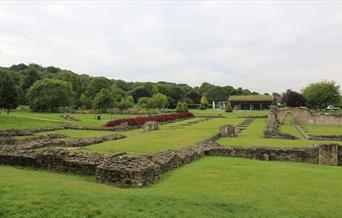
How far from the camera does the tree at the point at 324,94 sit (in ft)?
247

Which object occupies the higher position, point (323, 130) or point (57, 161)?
point (57, 161)

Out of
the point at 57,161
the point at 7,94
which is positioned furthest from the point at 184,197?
the point at 7,94

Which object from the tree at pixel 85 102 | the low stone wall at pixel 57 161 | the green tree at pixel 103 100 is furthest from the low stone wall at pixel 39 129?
the tree at pixel 85 102

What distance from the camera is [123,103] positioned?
80000 millimetres

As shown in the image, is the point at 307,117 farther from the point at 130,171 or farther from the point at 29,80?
the point at 29,80

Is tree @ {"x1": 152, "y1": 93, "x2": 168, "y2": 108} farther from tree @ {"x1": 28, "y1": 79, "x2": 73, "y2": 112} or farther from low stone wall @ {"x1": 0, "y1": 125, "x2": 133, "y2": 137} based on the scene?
low stone wall @ {"x1": 0, "y1": 125, "x2": 133, "y2": 137}

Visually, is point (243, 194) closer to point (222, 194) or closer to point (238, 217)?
point (222, 194)

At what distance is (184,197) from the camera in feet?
30.5

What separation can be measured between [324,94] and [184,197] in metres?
75.9

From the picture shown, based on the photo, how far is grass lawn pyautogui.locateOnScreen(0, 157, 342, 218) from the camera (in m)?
8.09

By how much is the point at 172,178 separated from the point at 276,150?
816cm

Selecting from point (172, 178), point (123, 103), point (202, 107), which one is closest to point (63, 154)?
point (172, 178)

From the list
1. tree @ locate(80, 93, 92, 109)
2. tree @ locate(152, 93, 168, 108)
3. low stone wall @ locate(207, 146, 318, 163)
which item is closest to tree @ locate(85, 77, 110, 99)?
tree @ locate(80, 93, 92, 109)

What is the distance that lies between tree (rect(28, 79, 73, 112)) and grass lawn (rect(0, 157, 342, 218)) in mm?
62586
